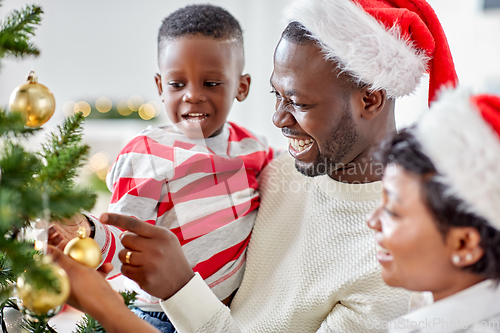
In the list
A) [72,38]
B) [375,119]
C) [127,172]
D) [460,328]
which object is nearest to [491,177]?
[460,328]

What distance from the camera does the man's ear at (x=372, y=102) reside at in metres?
1.01

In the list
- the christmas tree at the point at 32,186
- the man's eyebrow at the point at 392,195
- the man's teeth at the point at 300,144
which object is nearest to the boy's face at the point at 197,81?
the man's teeth at the point at 300,144

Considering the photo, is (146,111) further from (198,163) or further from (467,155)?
(467,155)

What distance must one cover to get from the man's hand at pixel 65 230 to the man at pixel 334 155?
0.24m

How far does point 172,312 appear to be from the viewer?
0.84 meters

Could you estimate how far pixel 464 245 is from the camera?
0.62 m

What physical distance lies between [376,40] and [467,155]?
1.43ft

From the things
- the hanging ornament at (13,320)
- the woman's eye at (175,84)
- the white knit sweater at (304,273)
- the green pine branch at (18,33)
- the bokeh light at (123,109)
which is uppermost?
the green pine branch at (18,33)

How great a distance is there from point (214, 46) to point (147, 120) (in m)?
2.35

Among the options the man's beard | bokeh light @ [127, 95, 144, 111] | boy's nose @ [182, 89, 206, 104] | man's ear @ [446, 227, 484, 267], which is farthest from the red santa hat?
bokeh light @ [127, 95, 144, 111]

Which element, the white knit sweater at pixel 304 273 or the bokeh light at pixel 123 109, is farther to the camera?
the bokeh light at pixel 123 109

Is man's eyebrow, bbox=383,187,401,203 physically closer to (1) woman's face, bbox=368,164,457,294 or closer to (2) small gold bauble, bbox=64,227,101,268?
(1) woman's face, bbox=368,164,457,294

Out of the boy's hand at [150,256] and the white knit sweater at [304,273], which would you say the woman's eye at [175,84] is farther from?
the boy's hand at [150,256]

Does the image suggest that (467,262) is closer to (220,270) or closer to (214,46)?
(220,270)
